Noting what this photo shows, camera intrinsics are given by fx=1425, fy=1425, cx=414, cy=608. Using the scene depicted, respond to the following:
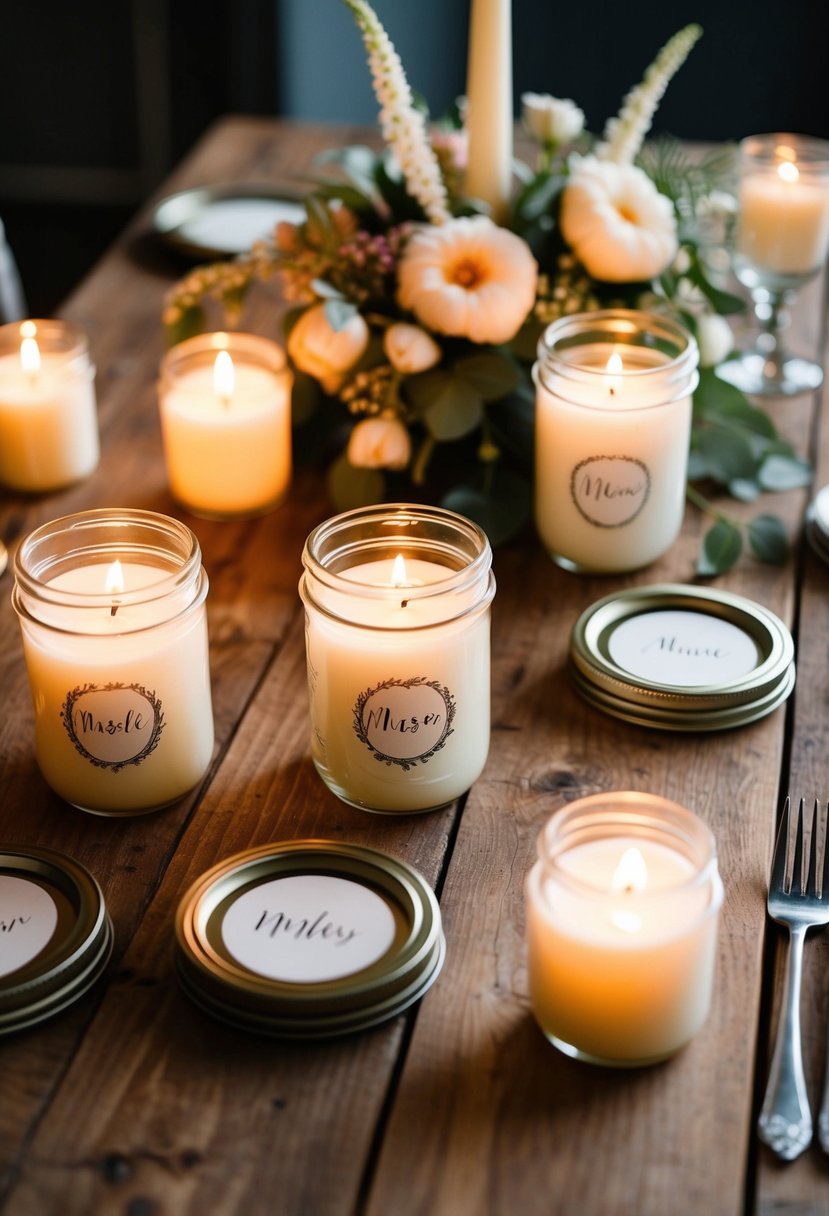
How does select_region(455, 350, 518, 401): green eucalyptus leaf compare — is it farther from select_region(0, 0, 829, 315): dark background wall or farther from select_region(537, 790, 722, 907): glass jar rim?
select_region(0, 0, 829, 315): dark background wall

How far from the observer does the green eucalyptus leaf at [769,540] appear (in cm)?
146

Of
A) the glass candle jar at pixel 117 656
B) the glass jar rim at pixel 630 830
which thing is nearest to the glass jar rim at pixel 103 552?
the glass candle jar at pixel 117 656

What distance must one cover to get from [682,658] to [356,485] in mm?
421

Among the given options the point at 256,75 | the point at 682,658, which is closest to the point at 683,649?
the point at 682,658

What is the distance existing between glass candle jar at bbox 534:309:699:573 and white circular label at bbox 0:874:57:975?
65 cm

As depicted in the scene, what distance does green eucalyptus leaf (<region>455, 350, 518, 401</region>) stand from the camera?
4.75ft

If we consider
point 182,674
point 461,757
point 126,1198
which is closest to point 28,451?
point 182,674

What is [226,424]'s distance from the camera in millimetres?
1492

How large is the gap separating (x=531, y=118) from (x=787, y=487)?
517 mm

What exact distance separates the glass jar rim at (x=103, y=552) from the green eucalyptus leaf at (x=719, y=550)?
56cm

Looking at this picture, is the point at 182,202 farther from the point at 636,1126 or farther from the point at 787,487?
the point at 636,1126

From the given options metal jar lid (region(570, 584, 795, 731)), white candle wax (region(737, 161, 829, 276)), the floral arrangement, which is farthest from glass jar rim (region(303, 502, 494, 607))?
white candle wax (region(737, 161, 829, 276))

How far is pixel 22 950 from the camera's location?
0.93 m

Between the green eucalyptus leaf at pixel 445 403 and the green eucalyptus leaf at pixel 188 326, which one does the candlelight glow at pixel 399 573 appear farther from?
the green eucalyptus leaf at pixel 188 326
